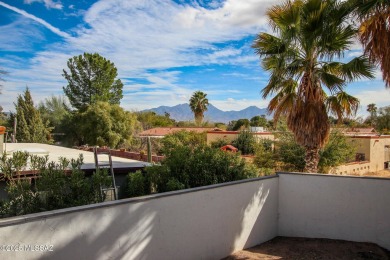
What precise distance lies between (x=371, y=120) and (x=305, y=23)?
43.8 meters

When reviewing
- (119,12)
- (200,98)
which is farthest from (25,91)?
(200,98)

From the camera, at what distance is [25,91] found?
1257 inches

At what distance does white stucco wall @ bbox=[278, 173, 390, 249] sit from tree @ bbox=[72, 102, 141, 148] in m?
24.0

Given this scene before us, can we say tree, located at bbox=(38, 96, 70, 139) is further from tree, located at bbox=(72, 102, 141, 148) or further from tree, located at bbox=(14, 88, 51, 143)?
tree, located at bbox=(72, 102, 141, 148)

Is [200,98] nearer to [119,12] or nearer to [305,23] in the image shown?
[119,12]

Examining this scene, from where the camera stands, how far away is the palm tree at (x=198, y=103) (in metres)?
55.8

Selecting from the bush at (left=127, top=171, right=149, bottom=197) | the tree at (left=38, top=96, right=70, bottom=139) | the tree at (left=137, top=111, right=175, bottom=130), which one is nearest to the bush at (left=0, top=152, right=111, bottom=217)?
the bush at (left=127, top=171, right=149, bottom=197)

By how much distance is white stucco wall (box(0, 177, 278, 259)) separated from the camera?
3.48m

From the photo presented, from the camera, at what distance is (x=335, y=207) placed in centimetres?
691

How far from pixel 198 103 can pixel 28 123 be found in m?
30.2

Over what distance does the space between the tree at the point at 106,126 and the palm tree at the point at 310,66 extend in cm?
2212

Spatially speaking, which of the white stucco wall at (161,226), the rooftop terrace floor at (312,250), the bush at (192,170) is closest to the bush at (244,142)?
the bush at (192,170)

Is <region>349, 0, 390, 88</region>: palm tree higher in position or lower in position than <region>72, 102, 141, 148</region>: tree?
higher

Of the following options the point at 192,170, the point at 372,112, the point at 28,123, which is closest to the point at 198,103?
the point at 372,112
